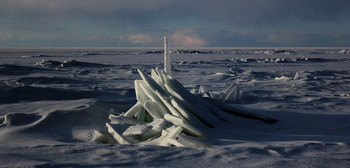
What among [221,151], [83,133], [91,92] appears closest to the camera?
[221,151]

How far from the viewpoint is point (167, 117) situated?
5.68 feet

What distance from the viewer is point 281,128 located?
6.95ft

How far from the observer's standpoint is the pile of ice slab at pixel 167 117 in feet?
5.18

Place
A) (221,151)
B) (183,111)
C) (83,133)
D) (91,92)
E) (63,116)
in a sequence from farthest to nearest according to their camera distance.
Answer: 1. (91,92)
2. (63,116)
3. (83,133)
4. (183,111)
5. (221,151)

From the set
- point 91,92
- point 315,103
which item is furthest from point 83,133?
point 315,103

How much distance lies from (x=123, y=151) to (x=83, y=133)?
0.79m

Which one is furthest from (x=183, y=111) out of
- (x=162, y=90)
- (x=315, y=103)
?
(x=315, y=103)

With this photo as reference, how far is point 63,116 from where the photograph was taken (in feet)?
7.68

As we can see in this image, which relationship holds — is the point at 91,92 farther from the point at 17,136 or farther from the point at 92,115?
the point at 17,136

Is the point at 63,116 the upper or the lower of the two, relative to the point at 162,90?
lower

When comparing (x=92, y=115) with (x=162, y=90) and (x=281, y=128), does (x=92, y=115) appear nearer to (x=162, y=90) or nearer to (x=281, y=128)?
(x=162, y=90)

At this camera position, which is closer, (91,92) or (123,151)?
(123,151)

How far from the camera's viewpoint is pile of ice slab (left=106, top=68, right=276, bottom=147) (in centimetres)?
158

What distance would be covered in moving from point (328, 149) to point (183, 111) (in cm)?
86
